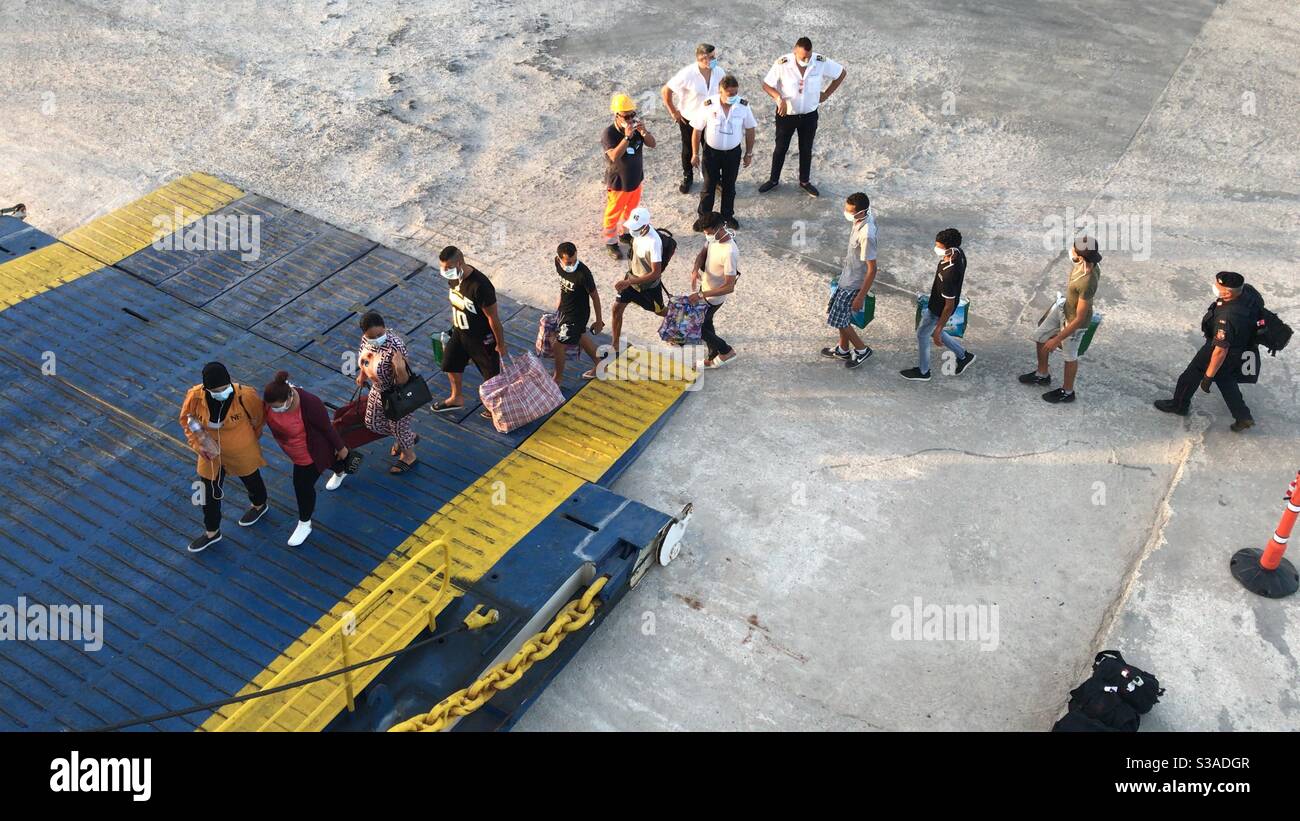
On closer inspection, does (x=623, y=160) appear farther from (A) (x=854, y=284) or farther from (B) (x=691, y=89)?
(A) (x=854, y=284)

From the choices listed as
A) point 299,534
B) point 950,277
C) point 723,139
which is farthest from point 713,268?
point 299,534

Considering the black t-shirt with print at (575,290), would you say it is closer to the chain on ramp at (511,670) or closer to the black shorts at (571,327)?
the black shorts at (571,327)

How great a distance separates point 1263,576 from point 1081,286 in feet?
8.90

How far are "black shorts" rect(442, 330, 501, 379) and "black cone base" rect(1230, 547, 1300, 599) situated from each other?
615 centimetres

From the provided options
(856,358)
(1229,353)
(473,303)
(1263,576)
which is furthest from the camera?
(856,358)

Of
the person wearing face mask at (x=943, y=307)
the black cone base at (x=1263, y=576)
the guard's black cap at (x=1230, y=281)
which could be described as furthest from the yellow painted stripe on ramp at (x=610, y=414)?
the black cone base at (x=1263, y=576)

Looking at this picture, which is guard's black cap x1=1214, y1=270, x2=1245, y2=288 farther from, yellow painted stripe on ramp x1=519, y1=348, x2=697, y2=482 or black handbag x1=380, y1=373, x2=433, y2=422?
black handbag x1=380, y1=373, x2=433, y2=422

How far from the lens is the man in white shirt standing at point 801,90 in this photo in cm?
1315

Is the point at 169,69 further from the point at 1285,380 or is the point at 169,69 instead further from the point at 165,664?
the point at 1285,380

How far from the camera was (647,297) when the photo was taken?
10977mm

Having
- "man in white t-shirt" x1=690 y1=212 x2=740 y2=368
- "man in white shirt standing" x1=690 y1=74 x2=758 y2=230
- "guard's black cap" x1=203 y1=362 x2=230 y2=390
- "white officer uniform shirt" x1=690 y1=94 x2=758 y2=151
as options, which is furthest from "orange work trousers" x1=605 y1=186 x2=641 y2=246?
"guard's black cap" x1=203 y1=362 x2=230 y2=390
